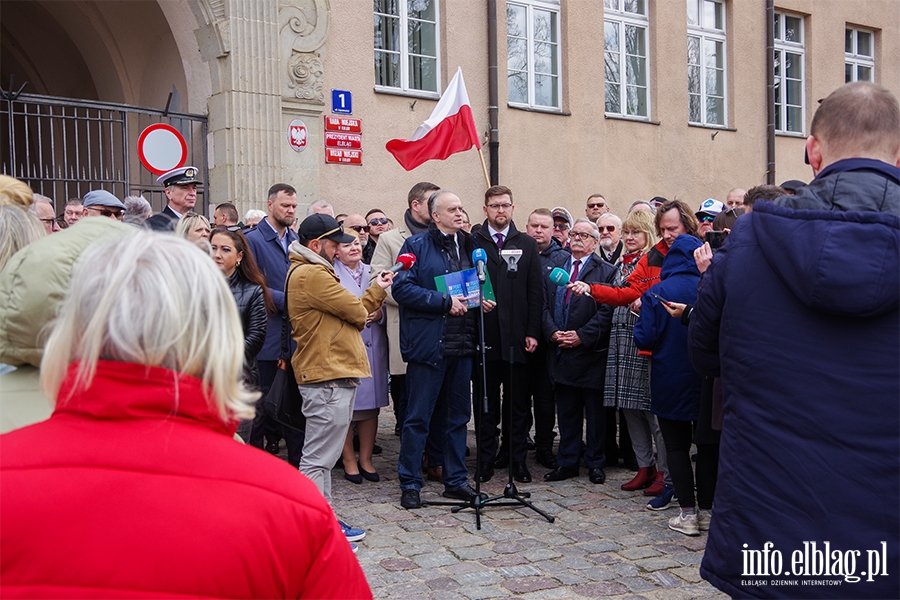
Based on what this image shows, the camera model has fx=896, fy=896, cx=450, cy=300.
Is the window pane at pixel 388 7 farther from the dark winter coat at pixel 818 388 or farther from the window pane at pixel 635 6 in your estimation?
the dark winter coat at pixel 818 388

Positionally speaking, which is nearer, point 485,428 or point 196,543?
point 196,543

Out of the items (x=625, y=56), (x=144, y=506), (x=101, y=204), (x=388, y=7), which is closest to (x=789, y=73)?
(x=625, y=56)

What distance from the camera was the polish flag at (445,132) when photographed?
9.55 metres

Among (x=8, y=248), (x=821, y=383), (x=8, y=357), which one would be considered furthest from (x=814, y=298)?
(x=8, y=248)

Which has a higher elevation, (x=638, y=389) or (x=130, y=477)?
(x=130, y=477)

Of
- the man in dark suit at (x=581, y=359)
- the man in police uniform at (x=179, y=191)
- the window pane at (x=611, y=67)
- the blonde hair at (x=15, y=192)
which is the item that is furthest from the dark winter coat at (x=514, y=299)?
the window pane at (x=611, y=67)

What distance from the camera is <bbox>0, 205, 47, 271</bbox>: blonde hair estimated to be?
2812mm

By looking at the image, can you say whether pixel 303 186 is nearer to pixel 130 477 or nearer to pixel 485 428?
pixel 485 428

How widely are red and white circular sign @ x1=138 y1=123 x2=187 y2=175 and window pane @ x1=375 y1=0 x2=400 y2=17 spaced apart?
13.5ft

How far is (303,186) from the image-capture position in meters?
10.9

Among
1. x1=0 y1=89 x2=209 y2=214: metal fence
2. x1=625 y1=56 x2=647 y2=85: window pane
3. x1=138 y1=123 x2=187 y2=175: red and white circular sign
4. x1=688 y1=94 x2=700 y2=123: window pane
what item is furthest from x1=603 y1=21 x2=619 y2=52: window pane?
x1=138 y1=123 x2=187 y2=175: red and white circular sign

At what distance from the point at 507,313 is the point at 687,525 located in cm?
217

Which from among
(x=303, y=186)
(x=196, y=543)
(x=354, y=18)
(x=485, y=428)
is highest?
(x=354, y=18)

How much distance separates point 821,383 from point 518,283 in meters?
4.53
